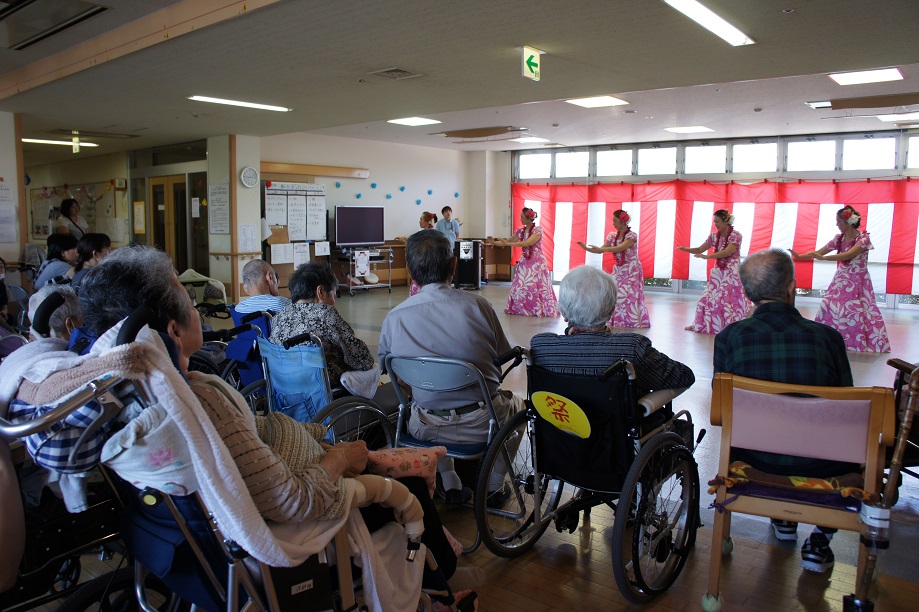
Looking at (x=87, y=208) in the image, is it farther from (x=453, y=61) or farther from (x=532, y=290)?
(x=453, y=61)

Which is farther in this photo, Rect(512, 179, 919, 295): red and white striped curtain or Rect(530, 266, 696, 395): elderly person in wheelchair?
Rect(512, 179, 919, 295): red and white striped curtain

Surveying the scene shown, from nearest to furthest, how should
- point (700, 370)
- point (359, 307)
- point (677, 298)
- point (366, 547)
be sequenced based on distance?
1. point (366, 547)
2. point (700, 370)
3. point (359, 307)
4. point (677, 298)

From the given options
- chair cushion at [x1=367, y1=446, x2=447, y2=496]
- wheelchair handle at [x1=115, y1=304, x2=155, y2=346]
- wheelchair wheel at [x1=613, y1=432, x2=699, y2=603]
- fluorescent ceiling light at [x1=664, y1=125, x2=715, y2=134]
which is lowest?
wheelchair wheel at [x1=613, y1=432, x2=699, y2=603]

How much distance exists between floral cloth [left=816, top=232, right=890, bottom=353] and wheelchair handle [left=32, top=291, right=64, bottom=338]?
23.9 feet

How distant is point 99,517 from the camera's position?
1703 mm

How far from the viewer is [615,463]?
227 cm

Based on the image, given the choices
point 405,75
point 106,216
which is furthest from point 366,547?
point 106,216

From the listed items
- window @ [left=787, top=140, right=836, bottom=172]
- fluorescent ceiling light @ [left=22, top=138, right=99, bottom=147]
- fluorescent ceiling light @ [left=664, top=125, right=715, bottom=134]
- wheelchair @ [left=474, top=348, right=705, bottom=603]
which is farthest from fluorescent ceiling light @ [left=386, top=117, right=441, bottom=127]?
wheelchair @ [left=474, top=348, right=705, bottom=603]

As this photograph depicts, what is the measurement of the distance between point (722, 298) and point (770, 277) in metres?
5.91

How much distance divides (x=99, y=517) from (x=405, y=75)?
4.51 m

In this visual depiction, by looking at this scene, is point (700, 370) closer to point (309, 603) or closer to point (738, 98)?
point (738, 98)

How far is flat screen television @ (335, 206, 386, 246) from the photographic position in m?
12.1

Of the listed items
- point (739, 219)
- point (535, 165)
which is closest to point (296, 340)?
point (739, 219)

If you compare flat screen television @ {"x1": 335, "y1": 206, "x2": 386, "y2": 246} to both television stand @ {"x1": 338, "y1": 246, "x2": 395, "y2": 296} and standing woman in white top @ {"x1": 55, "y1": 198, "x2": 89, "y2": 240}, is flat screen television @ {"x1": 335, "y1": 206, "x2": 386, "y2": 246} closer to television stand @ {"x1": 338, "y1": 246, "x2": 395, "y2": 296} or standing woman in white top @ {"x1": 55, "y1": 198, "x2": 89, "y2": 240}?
television stand @ {"x1": 338, "y1": 246, "x2": 395, "y2": 296}
